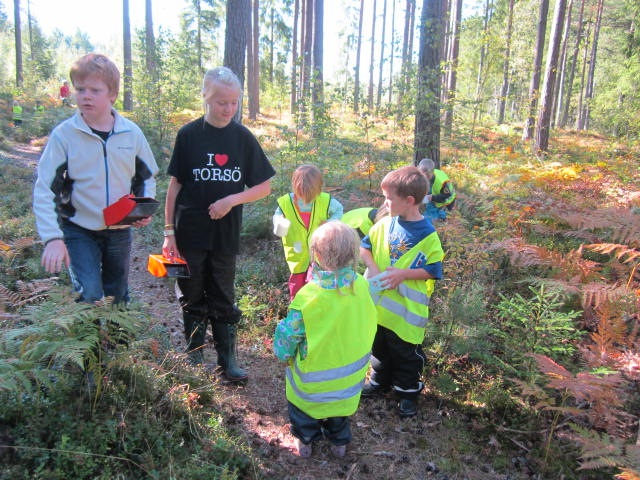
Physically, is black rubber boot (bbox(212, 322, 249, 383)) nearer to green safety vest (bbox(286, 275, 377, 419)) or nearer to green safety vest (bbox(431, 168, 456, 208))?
green safety vest (bbox(286, 275, 377, 419))

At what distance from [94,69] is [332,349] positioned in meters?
2.35

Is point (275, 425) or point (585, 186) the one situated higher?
point (585, 186)

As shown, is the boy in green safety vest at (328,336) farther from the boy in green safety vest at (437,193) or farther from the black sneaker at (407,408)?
the boy in green safety vest at (437,193)

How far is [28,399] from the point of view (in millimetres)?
2281

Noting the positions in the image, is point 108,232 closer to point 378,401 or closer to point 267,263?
point 378,401

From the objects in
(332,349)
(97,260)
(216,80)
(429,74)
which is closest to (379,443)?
(332,349)

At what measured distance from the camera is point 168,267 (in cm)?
325

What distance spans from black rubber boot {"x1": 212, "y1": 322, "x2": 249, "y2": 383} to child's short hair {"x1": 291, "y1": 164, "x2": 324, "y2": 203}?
1.42 metres

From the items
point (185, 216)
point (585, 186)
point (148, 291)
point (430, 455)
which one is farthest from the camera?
point (585, 186)

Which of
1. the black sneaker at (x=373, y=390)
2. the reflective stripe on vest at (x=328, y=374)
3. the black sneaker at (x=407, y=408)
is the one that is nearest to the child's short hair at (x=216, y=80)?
the reflective stripe on vest at (x=328, y=374)

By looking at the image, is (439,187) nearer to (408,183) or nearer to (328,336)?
(408,183)

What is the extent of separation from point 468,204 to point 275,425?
215 inches

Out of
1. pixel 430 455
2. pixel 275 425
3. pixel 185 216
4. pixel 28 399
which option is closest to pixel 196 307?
pixel 185 216

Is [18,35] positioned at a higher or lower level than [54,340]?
higher
